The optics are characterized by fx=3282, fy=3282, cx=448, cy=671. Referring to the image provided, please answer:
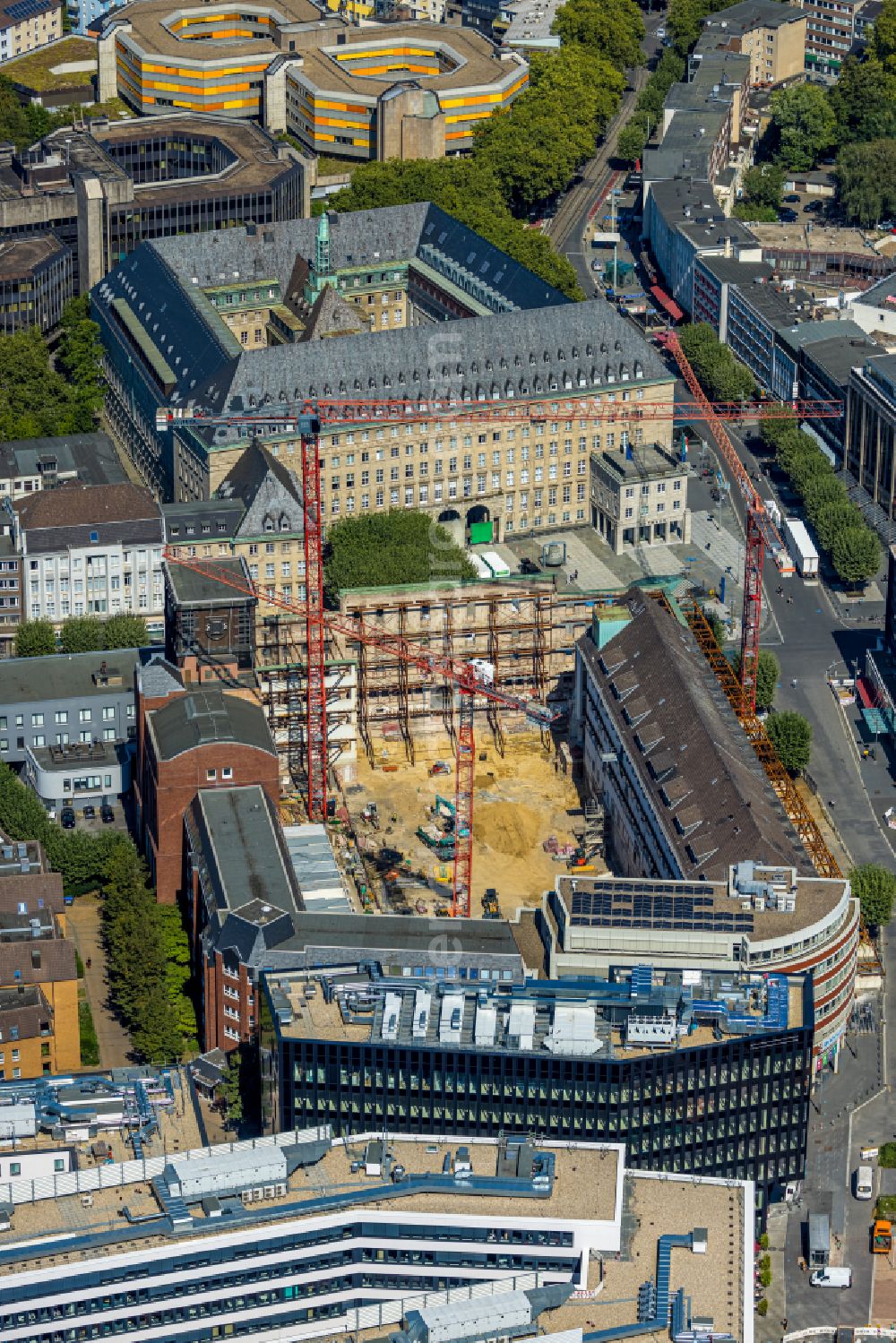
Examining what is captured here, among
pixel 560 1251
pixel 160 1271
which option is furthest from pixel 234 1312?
pixel 560 1251

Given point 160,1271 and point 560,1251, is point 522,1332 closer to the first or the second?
point 560,1251

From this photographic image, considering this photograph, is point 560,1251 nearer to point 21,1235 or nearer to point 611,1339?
point 611,1339

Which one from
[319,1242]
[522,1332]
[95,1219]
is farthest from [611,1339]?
[95,1219]

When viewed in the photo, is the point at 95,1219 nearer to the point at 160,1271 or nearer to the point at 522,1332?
the point at 160,1271

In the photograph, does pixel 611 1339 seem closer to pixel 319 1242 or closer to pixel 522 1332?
pixel 522 1332

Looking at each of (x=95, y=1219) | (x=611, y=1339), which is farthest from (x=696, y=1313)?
(x=95, y=1219)

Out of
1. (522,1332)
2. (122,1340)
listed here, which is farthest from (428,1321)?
(122,1340)
